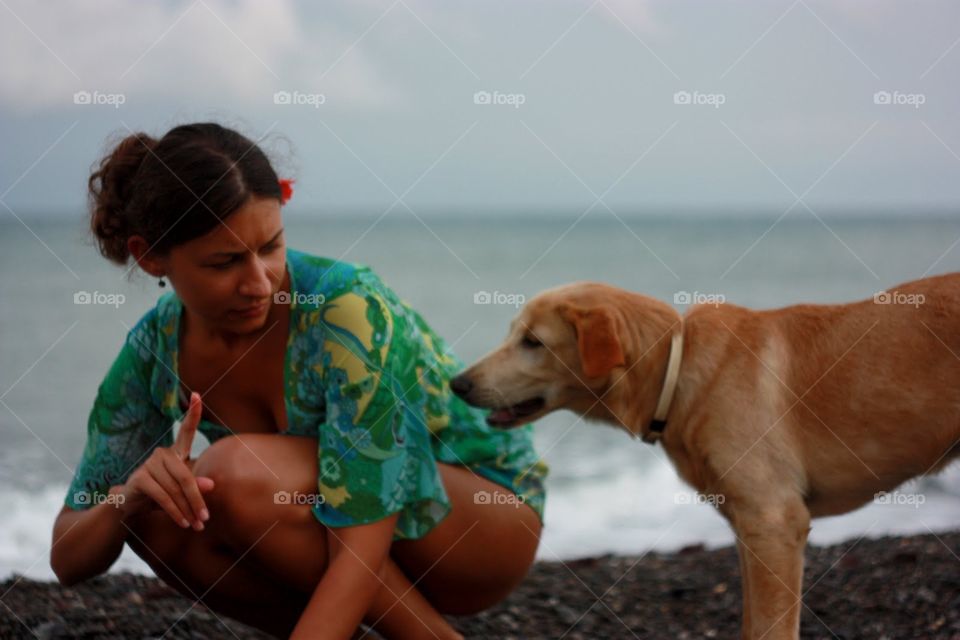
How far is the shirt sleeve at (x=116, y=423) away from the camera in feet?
10.2

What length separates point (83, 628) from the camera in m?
3.56

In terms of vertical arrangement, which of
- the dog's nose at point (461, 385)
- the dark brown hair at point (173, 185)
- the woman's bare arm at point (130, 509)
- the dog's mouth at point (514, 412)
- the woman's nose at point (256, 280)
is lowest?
the woman's bare arm at point (130, 509)

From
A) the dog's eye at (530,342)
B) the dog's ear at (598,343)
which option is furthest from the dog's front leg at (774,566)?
the dog's eye at (530,342)

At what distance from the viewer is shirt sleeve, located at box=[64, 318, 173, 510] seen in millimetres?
3100

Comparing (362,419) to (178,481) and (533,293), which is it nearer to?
(178,481)

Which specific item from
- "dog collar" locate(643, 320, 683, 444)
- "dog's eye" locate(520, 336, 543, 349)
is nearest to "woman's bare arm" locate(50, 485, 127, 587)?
"dog's eye" locate(520, 336, 543, 349)

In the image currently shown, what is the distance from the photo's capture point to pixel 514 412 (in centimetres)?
352

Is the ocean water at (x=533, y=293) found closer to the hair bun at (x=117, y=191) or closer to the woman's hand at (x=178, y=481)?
the hair bun at (x=117, y=191)

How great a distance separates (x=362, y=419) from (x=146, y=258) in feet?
2.62

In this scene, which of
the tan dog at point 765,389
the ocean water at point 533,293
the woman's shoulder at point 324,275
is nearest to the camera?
the woman's shoulder at point 324,275

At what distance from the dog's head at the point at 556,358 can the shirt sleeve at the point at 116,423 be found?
1.02 m
